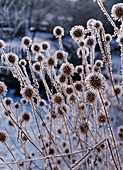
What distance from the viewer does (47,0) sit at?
13.7m

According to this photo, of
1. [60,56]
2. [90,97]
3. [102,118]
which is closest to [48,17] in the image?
[60,56]

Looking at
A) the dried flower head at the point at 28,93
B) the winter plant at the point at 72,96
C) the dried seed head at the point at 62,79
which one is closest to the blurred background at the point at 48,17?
the winter plant at the point at 72,96

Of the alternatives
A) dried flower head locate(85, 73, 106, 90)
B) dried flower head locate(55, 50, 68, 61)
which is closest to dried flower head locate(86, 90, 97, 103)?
dried flower head locate(85, 73, 106, 90)

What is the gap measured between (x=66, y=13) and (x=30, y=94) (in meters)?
13.1

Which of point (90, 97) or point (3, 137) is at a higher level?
point (90, 97)

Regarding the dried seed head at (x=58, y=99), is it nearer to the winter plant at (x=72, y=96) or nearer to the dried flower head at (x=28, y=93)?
the winter plant at (x=72, y=96)

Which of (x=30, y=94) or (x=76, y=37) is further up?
(x=76, y=37)

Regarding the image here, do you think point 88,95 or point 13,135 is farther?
point 13,135

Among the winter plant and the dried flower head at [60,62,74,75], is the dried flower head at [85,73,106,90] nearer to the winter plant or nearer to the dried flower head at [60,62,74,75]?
the winter plant

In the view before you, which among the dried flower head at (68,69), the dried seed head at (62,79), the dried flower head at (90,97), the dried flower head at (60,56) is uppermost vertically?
the dried flower head at (60,56)

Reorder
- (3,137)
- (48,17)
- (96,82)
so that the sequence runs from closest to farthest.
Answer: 1. (96,82)
2. (3,137)
3. (48,17)

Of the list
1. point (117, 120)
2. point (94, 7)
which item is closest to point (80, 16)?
point (94, 7)

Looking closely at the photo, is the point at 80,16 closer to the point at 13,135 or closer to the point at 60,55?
the point at 13,135

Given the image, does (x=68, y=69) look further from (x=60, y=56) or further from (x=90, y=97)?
(x=90, y=97)
